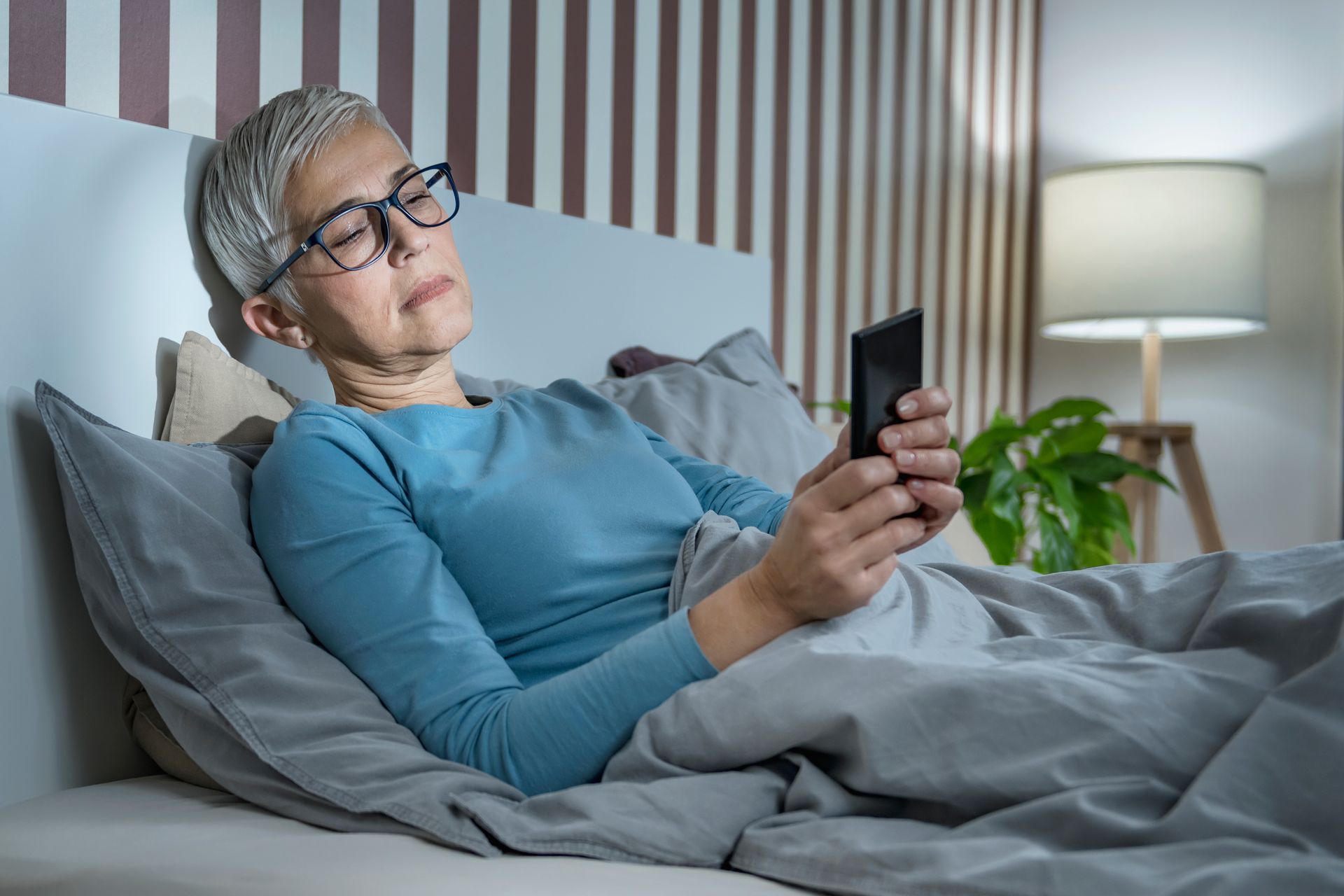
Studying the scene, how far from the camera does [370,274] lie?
3.83ft

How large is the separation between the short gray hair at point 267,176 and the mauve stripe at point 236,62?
0.22 meters

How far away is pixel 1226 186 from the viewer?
2646 mm

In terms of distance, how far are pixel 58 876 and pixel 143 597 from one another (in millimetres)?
216

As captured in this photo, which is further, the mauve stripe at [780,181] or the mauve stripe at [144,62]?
the mauve stripe at [780,181]

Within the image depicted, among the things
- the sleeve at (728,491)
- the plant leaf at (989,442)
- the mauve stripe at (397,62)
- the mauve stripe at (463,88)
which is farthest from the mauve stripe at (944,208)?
the sleeve at (728,491)

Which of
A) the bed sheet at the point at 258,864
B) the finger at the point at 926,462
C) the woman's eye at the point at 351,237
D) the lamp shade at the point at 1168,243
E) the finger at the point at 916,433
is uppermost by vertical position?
the lamp shade at the point at 1168,243

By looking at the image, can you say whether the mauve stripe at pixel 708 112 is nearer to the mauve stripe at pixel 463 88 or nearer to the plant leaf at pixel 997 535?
the mauve stripe at pixel 463 88

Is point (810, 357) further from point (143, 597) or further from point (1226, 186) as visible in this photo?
point (143, 597)

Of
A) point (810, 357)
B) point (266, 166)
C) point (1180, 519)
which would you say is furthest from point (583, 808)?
point (1180, 519)

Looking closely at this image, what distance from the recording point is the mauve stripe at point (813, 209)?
253 centimetres

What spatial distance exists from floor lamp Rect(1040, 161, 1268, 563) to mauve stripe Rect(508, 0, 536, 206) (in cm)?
151

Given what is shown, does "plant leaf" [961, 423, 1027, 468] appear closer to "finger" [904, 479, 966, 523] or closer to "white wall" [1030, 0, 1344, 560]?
"white wall" [1030, 0, 1344, 560]

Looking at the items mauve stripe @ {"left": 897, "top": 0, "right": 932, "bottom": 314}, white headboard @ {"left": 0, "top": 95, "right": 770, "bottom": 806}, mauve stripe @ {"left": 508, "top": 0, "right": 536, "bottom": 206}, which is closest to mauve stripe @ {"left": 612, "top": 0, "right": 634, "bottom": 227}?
mauve stripe @ {"left": 508, "top": 0, "right": 536, "bottom": 206}

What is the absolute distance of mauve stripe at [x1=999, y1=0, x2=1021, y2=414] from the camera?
3.27 m
